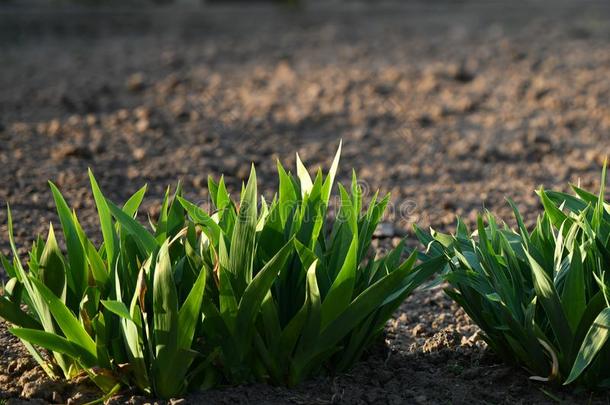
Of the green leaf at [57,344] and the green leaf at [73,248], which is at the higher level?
the green leaf at [73,248]

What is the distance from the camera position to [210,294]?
269cm

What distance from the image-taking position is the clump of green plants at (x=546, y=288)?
2602mm

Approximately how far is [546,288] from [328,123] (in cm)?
374

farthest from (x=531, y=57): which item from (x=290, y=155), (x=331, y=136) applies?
(x=290, y=155)

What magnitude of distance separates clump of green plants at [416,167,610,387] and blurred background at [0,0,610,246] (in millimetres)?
548

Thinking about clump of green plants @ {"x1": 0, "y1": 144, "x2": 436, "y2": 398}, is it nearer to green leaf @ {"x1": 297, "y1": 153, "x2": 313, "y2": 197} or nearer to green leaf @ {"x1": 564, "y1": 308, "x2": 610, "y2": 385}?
green leaf @ {"x1": 297, "y1": 153, "x2": 313, "y2": 197}

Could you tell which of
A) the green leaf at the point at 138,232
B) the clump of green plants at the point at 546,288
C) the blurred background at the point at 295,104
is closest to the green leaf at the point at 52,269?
the green leaf at the point at 138,232

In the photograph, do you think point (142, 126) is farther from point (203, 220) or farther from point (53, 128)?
point (203, 220)

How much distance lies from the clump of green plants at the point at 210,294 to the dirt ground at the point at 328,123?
92 millimetres

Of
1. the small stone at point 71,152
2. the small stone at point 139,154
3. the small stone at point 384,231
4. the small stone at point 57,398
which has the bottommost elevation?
the small stone at point 384,231

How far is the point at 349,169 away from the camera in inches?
212

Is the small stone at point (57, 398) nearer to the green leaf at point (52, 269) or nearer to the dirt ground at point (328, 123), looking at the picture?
the dirt ground at point (328, 123)

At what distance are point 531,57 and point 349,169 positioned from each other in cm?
367

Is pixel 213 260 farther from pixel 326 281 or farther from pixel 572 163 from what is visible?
pixel 572 163
